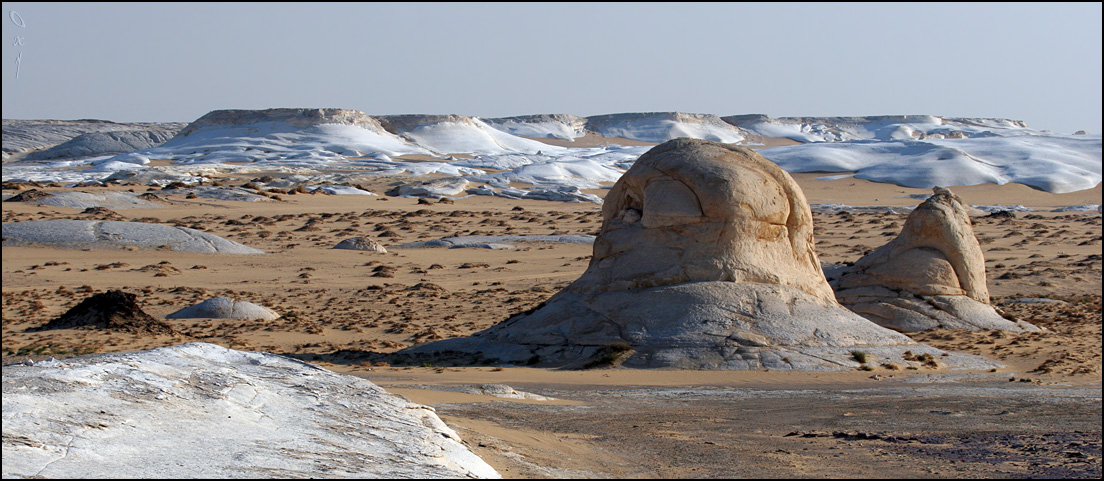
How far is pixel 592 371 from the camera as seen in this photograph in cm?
1060

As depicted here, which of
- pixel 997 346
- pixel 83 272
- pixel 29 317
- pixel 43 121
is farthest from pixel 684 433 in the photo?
pixel 43 121

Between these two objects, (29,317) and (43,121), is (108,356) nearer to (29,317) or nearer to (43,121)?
(29,317)

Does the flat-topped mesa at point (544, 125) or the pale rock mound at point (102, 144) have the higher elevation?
the flat-topped mesa at point (544, 125)

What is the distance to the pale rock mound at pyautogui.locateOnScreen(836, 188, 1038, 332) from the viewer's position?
13375mm

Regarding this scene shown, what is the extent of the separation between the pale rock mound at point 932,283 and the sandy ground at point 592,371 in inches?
20.5

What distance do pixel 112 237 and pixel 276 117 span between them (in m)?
59.2

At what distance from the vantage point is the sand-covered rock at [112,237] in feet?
74.1

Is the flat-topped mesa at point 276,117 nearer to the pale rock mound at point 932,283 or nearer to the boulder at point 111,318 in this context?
the boulder at point 111,318

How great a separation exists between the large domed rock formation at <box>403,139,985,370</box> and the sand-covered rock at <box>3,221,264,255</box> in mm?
12249

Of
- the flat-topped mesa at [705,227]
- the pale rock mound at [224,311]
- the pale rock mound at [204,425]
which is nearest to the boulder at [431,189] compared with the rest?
the pale rock mound at [224,311]

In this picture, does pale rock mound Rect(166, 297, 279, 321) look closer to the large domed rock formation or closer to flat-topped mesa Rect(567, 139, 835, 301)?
the large domed rock formation

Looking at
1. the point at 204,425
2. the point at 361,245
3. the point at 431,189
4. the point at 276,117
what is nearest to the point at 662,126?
the point at 276,117

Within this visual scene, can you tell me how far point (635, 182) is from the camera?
39.5 ft

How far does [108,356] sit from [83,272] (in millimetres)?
15170
